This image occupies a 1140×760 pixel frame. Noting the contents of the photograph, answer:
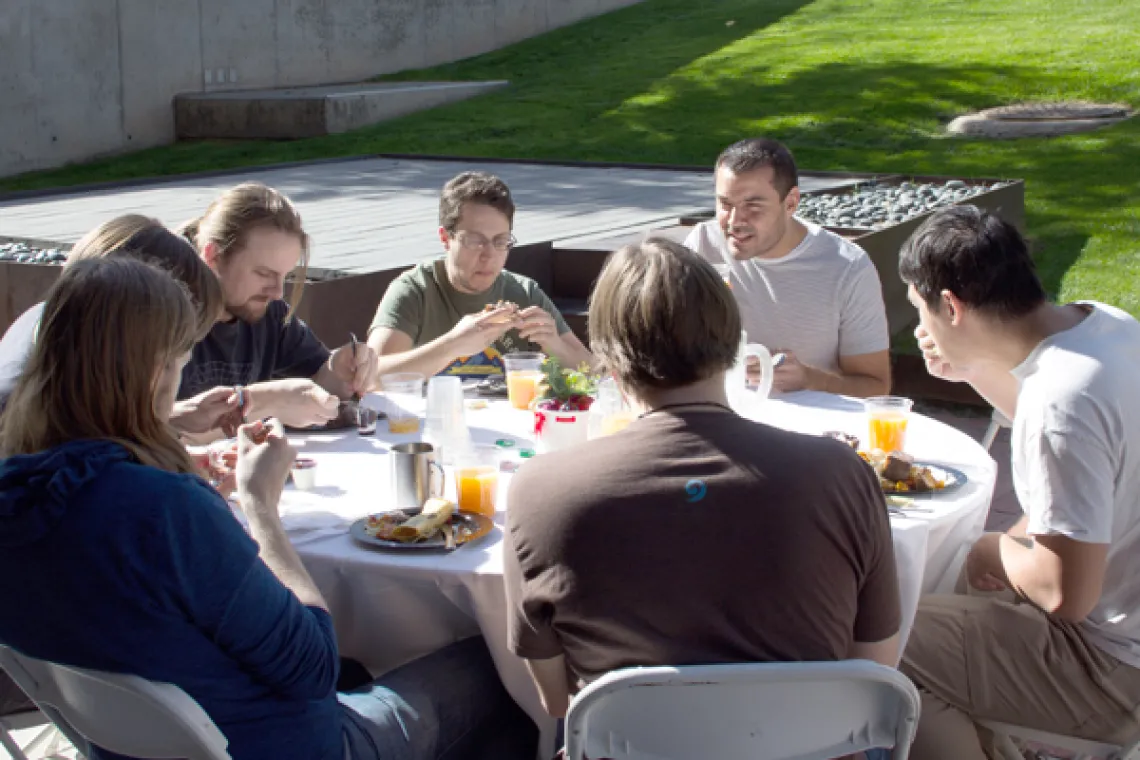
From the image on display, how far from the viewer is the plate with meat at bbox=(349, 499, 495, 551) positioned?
2.30 metres

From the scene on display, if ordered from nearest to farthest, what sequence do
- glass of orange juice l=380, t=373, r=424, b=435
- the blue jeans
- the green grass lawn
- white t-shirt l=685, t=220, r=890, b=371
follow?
the blue jeans < glass of orange juice l=380, t=373, r=424, b=435 < white t-shirt l=685, t=220, r=890, b=371 < the green grass lawn

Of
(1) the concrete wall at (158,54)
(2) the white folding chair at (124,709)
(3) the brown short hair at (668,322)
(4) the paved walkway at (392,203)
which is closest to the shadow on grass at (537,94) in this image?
(1) the concrete wall at (158,54)

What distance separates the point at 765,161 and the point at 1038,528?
1999 millimetres

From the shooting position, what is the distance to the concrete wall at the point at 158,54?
1509 centimetres

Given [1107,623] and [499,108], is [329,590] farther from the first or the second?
[499,108]

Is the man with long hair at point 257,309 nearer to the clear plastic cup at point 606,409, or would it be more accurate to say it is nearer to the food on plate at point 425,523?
the clear plastic cup at point 606,409

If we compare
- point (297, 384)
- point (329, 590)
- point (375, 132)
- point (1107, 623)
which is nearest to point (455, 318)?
point (297, 384)

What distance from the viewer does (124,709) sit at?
1726 millimetres

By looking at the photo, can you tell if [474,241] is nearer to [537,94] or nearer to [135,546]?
[135,546]

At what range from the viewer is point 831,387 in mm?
3768

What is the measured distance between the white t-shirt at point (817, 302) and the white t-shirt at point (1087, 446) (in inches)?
61.8

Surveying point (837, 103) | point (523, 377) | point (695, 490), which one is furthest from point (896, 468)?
point (837, 103)

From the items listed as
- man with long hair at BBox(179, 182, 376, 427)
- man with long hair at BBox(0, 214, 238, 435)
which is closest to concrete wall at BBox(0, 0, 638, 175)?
man with long hair at BBox(179, 182, 376, 427)

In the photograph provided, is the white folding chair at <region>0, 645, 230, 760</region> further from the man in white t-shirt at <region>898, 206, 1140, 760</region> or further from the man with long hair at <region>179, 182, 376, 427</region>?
the man in white t-shirt at <region>898, 206, 1140, 760</region>
